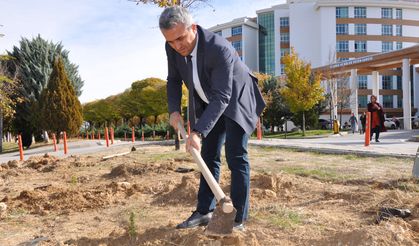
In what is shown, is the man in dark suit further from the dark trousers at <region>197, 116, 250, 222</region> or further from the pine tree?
the pine tree

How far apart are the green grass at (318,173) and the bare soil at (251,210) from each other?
0.01m

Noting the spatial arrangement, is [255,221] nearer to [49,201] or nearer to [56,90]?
[49,201]

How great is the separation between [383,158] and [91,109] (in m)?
52.2

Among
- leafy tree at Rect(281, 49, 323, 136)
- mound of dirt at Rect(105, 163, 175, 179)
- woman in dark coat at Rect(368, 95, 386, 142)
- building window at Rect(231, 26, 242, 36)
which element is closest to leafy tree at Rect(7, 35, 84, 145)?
leafy tree at Rect(281, 49, 323, 136)

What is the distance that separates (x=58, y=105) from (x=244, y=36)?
45.9 m

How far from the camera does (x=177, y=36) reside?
2.74 m

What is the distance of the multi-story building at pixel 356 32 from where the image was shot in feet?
201

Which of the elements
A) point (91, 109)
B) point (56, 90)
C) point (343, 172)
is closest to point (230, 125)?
point (343, 172)

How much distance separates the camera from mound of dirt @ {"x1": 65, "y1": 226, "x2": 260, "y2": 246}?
270cm

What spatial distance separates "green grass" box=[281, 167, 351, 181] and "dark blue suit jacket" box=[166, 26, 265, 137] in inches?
102

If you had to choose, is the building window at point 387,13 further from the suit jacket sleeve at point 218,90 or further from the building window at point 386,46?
the suit jacket sleeve at point 218,90

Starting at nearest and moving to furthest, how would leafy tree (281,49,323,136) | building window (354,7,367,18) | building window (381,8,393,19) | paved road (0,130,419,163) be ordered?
paved road (0,130,419,163) → leafy tree (281,49,323,136) → building window (354,7,367,18) → building window (381,8,393,19)

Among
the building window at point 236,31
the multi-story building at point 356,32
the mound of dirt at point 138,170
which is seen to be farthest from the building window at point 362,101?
the mound of dirt at point 138,170

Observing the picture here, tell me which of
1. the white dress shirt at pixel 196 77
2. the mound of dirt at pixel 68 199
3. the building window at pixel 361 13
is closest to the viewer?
the white dress shirt at pixel 196 77
